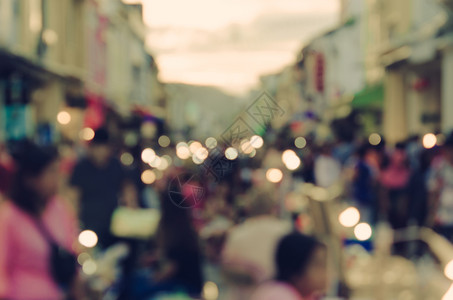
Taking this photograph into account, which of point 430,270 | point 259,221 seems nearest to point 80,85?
point 430,270

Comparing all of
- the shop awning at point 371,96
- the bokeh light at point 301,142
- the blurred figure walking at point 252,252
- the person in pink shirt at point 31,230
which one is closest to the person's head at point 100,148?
the blurred figure walking at point 252,252

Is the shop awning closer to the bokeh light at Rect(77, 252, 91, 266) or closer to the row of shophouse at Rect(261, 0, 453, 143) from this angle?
the row of shophouse at Rect(261, 0, 453, 143)

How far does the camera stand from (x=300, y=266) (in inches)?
153

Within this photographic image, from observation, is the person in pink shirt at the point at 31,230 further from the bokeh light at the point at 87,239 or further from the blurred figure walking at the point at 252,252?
the bokeh light at the point at 87,239

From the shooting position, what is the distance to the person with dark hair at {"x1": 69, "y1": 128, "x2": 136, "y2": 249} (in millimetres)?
7285

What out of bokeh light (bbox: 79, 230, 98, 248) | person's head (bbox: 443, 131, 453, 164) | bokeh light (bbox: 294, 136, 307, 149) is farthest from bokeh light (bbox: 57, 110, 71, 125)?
A: bokeh light (bbox: 79, 230, 98, 248)

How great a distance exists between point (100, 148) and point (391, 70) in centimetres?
2004

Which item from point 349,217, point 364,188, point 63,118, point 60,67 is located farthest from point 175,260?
point 60,67

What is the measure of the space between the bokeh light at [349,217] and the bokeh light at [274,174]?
341cm

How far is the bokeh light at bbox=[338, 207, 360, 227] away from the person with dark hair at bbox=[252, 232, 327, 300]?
3001mm

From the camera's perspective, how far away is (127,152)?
37.7 ft

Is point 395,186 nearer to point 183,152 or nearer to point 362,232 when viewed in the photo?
point 183,152

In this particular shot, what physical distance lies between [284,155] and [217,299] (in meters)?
4.76

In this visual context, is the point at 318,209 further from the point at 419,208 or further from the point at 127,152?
the point at 127,152
